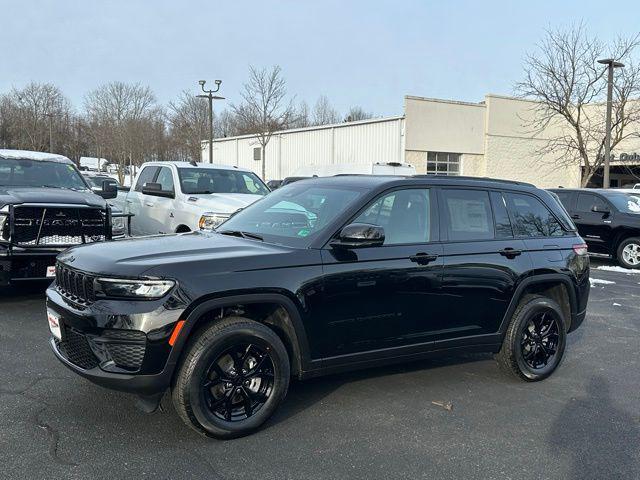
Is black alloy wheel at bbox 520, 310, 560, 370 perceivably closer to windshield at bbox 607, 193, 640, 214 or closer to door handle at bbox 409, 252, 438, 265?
door handle at bbox 409, 252, 438, 265

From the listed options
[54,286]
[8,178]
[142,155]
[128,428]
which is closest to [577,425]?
[128,428]

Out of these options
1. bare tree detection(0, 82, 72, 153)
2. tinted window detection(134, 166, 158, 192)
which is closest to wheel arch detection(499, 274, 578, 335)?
tinted window detection(134, 166, 158, 192)

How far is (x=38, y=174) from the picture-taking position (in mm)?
8258

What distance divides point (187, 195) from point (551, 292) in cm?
568

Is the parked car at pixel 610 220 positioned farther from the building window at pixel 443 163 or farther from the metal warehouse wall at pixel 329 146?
the building window at pixel 443 163

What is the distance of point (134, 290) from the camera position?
3.46 meters

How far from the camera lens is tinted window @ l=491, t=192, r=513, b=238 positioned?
16.4 feet

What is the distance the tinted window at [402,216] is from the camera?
4379 mm

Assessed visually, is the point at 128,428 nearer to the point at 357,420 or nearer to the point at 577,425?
the point at 357,420

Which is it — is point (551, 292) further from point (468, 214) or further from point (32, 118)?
point (32, 118)

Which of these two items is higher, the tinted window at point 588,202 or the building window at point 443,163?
the building window at point 443,163

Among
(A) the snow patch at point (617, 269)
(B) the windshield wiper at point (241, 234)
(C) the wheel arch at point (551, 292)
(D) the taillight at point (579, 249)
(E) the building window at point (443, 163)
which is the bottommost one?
(A) the snow patch at point (617, 269)

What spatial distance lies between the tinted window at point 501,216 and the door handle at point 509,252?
13 centimetres

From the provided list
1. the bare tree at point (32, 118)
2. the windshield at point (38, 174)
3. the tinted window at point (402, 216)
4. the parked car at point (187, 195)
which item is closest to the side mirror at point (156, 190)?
the parked car at point (187, 195)
